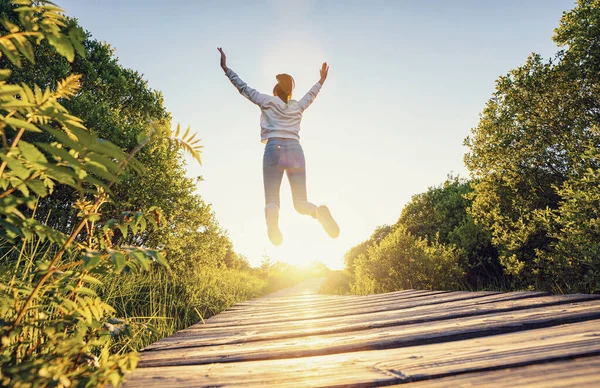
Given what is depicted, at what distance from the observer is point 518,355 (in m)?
0.99

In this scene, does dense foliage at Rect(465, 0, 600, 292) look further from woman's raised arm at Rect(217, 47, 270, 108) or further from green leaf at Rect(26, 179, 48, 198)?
green leaf at Rect(26, 179, 48, 198)

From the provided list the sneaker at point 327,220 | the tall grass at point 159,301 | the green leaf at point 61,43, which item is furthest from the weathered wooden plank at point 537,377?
the sneaker at point 327,220

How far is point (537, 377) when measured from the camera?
2.74 ft

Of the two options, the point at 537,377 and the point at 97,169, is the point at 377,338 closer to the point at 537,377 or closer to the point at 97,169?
the point at 537,377

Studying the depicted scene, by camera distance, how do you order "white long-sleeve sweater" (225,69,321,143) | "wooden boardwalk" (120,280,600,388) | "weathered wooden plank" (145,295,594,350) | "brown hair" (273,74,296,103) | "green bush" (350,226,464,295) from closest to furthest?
"wooden boardwalk" (120,280,600,388) < "weathered wooden plank" (145,295,594,350) < "white long-sleeve sweater" (225,69,321,143) < "brown hair" (273,74,296,103) < "green bush" (350,226,464,295)

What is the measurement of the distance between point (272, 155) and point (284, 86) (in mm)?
1184

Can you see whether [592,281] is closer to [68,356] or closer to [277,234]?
[277,234]

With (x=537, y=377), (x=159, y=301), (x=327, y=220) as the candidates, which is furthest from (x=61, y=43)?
(x=327, y=220)

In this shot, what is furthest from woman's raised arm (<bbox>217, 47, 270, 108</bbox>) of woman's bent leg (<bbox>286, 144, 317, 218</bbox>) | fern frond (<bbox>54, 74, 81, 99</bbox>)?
fern frond (<bbox>54, 74, 81, 99</bbox>)

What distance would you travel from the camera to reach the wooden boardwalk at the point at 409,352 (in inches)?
35.4

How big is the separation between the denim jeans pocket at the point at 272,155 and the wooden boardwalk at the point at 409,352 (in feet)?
7.14

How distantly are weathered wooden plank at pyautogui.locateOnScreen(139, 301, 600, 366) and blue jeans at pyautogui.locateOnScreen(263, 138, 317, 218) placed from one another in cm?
242

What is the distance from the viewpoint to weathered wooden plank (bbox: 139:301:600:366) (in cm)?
130

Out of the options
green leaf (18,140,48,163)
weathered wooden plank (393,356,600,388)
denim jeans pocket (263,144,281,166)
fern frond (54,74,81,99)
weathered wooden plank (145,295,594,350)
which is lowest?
weathered wooden plank (393,356,600,388)
